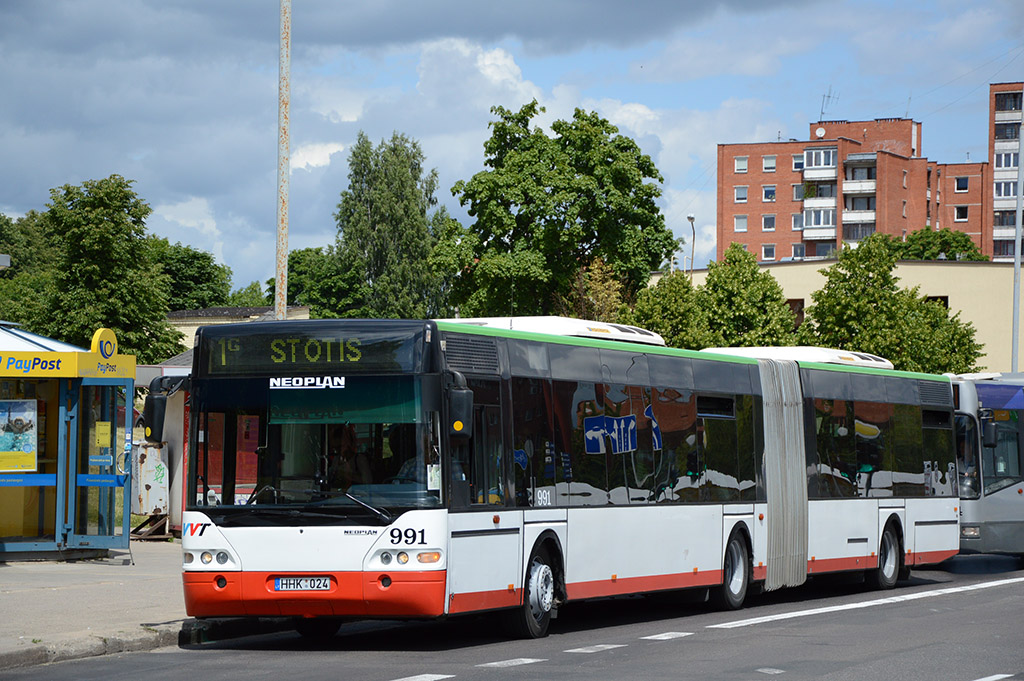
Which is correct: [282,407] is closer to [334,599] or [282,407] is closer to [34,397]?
[334,599]

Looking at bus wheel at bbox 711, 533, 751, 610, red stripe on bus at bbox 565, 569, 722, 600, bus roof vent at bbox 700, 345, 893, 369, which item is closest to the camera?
red stripe on bus at bbox 565, 569, 722, 600

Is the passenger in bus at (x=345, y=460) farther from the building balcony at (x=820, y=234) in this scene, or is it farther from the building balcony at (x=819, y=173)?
the building balcony at (x=820, y=234)

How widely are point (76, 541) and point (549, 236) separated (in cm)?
3870

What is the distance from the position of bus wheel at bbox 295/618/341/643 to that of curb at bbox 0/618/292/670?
404 mm

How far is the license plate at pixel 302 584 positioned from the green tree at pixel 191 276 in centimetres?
9439

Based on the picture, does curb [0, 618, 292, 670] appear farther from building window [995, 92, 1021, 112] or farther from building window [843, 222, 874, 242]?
building window [995, 92, 1021, 112]

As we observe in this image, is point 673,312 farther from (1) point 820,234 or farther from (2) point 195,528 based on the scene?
(1) point 820,234

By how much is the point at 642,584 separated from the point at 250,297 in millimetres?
122197

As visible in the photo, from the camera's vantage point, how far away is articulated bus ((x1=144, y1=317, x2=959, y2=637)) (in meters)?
12.2

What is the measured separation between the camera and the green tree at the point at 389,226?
286 feet

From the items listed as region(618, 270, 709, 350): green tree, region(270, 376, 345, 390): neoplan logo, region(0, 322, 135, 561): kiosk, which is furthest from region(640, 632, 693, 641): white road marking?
Answer: region(618, 270, 709, 350): green tree

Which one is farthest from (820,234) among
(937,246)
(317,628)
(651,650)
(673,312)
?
(651,650)

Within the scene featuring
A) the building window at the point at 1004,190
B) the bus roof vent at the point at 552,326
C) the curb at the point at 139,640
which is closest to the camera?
the curb at the point at 139,640

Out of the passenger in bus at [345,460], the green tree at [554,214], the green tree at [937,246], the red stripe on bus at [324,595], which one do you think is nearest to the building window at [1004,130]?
the green tree at [937,246]
